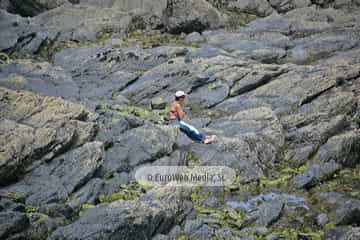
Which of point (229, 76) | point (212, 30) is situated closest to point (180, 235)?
point (229, 76)

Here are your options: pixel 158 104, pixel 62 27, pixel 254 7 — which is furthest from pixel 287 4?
pixel 158 104

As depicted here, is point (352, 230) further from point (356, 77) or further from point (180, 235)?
point (356, 77)

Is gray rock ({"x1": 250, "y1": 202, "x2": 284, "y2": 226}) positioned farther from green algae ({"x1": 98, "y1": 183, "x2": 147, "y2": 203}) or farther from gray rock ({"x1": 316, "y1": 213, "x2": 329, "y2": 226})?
green algae ({"x1": 98, "y1": 183, "x2": 147, "y2": 203})

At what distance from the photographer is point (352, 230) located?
11344mm

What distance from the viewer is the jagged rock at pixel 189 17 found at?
25453 millimetres

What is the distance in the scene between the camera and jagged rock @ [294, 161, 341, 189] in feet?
46.1

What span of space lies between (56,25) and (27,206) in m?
15.0

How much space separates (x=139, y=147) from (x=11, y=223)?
4876 mm

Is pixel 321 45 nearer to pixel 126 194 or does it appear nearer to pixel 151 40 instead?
pixel 151 40

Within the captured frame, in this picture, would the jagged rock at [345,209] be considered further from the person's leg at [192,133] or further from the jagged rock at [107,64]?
the jagged rock at [107,64]

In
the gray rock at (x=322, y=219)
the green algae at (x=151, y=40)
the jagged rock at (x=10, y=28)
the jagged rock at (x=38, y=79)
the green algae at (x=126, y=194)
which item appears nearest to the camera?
the gray rock at (x=322, y=219)

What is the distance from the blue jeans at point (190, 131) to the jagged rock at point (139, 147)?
1.52 feet

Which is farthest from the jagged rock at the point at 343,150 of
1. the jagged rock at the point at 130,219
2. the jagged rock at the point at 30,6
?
the jagged rock at the point at 30,6

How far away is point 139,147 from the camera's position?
14562 millimetres
